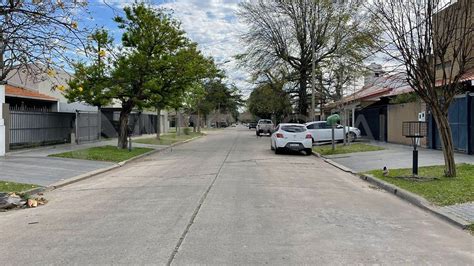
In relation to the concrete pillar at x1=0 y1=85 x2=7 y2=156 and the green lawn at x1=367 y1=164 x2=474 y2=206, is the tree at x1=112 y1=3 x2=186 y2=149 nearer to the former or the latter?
the concrete pillar at x1=0 y1=85 x2=7 y2=156

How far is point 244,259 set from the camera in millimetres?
5332

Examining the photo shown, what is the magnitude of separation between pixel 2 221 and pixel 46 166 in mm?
7986

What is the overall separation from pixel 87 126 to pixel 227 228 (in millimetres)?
24696

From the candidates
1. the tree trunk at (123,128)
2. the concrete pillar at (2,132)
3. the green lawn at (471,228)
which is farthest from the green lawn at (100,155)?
the green lawn at (471,228)

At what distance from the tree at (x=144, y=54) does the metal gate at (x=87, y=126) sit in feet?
19.2

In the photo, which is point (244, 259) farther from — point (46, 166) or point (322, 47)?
point (322, 47)

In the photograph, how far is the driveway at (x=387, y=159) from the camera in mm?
15672

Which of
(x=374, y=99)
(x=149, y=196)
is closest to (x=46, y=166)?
(x=149, y=196)

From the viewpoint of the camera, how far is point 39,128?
23.5 m

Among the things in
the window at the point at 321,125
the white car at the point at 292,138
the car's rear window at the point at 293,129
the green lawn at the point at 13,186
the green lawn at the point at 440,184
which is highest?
the window at the point at 321,125

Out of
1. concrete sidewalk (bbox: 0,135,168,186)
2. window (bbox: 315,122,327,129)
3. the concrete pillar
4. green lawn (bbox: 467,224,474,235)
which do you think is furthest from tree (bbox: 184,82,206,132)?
green lawn (bbox: 467,224,474,235)

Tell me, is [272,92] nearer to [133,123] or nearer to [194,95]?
[194,95]

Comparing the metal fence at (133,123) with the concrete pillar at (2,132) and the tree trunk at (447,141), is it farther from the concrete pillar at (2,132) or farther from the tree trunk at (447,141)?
the tree trunk at (447,141)

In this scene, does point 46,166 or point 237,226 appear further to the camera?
point 46,166
